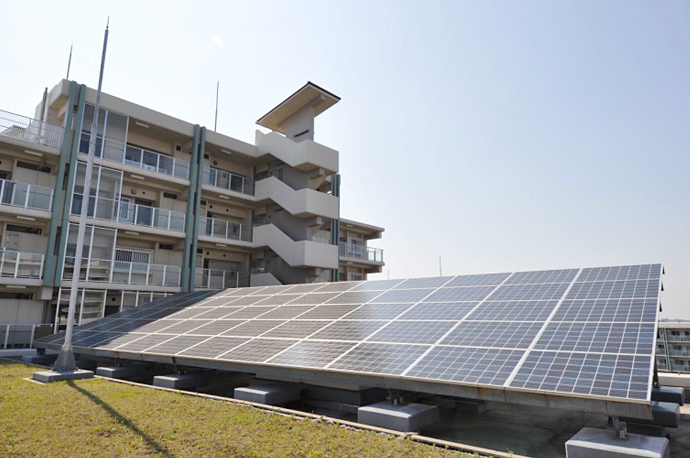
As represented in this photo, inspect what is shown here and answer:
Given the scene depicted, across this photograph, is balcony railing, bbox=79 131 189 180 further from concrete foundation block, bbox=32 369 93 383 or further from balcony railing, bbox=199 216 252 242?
concrete foundation block, bbox=32 369 93 383

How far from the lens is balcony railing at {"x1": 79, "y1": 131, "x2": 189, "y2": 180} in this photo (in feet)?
83.1

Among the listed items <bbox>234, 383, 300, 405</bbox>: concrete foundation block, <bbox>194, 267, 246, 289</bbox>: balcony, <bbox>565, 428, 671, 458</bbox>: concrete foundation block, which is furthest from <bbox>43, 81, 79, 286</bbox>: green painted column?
<bbox>565, 428, 671, 458</bbox>: concrete foundation block

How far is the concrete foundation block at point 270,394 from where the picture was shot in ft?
30.4

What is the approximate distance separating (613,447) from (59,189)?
26639 mm

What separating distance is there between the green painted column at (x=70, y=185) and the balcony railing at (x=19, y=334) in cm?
239

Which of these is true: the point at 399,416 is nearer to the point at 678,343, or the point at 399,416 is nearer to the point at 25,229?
the point at 25,229

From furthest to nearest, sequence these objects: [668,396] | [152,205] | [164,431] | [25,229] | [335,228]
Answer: [335,228], [152,205], [25,229], [668,396], [164,431]

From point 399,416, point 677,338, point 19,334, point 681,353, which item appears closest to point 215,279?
point 19,334

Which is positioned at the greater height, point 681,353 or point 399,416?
point 399,416

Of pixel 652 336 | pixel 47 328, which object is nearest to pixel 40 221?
pixel 47 328

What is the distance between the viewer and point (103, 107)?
25.1 meters

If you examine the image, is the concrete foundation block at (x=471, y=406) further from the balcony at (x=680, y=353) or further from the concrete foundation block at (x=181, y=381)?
the balcony at (x=680, y=353)

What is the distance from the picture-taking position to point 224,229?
31594 millimetres

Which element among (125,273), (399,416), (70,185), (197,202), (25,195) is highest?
(197,202)
